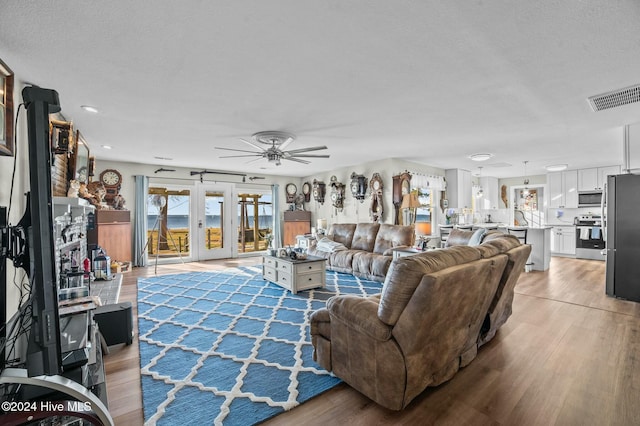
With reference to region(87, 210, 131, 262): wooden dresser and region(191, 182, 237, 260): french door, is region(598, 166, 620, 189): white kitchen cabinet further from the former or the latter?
region(87, 210, 131, 262): wooden dresser

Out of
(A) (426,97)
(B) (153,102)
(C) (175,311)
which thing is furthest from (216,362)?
(A) (426,97)

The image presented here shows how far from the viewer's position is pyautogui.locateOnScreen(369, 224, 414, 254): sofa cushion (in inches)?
210

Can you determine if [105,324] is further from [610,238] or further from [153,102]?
[610,238]

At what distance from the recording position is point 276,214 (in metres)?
8.80

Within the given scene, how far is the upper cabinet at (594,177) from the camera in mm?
7375

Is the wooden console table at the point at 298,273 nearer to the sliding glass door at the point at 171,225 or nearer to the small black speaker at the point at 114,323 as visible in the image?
the small black speaker at the point at 114,323

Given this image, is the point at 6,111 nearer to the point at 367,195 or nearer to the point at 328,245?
the point at 328,245

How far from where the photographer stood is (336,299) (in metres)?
2.14

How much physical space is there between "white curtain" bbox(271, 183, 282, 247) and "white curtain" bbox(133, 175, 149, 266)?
334 cm

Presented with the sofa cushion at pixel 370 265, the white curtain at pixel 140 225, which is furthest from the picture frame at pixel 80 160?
the sofa cushion at pixel 370 265

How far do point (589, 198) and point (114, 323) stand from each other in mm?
10308

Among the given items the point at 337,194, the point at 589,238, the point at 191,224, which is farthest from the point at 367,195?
the point at 589,238

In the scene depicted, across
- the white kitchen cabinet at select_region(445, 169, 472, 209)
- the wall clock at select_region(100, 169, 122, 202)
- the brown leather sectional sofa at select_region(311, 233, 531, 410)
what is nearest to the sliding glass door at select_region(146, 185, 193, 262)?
the wall clock at select_region(100, 169, 122, 202)

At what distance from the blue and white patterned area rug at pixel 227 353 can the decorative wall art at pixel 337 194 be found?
3.44 meters
